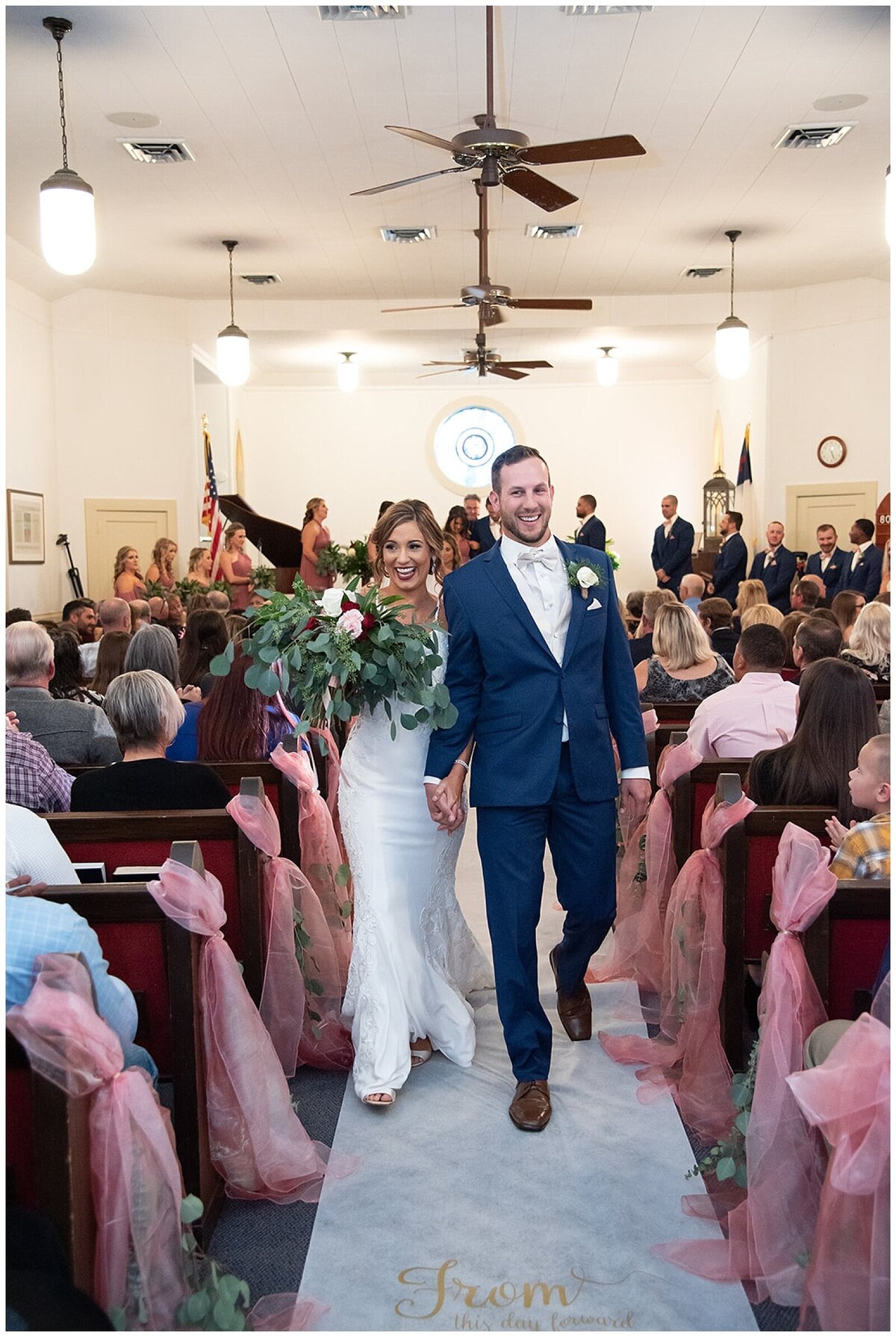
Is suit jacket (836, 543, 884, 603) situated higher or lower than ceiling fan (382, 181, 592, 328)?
lower

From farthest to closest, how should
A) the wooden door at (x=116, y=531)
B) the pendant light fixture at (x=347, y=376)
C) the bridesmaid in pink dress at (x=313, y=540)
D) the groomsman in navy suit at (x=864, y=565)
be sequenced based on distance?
the pendant light fixture at (x=347, y=376) → the wooden door at (x=116, y=531) → the bridesmaid in pink dress at (x=313, y=540) → the groomsman in navy suit at (x=864, y=565)

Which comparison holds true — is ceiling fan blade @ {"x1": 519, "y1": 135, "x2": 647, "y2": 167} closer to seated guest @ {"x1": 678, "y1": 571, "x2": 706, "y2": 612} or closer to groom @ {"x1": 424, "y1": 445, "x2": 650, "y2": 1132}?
groom @ {"x1": 424, "y1": 445, "x2": 650, "y2": 1132}

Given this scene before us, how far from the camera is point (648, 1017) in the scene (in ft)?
13.1

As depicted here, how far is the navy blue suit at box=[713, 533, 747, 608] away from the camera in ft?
40.9

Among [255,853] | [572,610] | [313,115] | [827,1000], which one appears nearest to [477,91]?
[313,115]

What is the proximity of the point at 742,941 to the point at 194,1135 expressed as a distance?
1.53 meters

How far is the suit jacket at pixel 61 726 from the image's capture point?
13.9ft

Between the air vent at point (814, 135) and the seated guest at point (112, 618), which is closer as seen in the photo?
the seated guest at point (112, 618)

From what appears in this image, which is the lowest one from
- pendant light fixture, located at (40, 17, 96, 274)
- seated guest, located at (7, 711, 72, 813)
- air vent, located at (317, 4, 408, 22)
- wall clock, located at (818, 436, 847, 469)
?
seated guest, located at (7, 711, 72, 813)

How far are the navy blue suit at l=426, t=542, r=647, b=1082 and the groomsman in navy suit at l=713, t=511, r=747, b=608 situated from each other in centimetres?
945

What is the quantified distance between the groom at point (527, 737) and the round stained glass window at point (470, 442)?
46.1 feet

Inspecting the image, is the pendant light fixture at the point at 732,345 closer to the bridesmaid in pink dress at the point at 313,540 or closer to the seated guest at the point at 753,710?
the bridesmaid in pink dress at the point at 313,540

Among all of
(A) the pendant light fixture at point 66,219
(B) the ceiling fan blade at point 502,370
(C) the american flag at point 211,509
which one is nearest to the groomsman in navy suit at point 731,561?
(B) the ceiling fan blade at point 502,370

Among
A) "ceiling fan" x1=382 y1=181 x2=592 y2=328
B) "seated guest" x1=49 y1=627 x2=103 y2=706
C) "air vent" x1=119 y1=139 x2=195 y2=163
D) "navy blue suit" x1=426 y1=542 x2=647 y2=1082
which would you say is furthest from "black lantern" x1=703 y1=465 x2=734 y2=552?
"navy blue suit" x1=426 y1=542 x2=647 y2=1082
